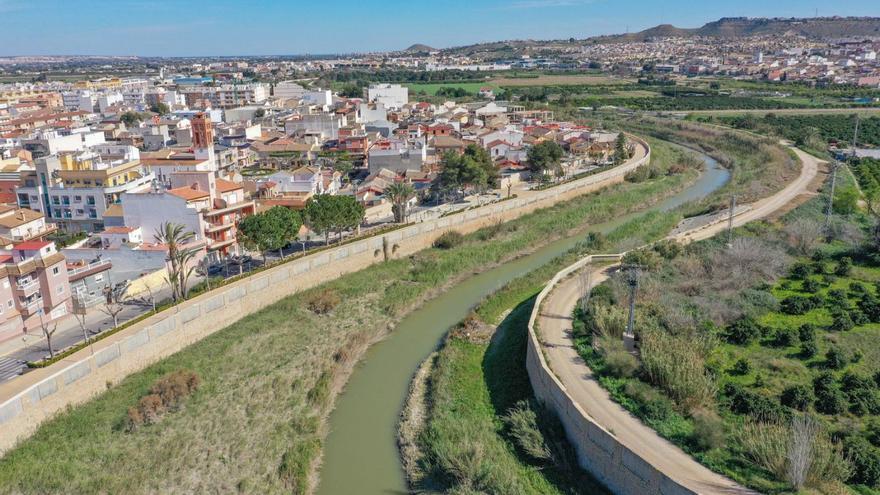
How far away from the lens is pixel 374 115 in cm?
7219

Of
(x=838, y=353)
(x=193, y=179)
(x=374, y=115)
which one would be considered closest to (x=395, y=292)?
(x=193, y=179)

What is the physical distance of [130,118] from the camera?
230ft

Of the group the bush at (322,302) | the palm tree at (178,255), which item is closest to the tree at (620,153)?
the bush at (322,302)

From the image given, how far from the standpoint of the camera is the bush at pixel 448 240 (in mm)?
32781

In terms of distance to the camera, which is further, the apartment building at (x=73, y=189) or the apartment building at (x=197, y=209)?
the apartment building at (x=73, y=189)

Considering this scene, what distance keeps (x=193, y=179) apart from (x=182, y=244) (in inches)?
185

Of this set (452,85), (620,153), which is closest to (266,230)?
(620,153)

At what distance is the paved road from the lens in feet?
41.4

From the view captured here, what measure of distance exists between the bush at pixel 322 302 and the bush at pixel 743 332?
1415 cm

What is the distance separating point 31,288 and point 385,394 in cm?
1266

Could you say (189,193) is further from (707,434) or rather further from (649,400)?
(707,434)

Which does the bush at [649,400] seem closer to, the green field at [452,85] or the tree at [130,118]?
the tree at [130,118]

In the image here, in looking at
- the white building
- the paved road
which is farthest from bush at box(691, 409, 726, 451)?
the white building

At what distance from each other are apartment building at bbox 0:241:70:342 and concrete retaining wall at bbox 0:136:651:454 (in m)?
3.72
